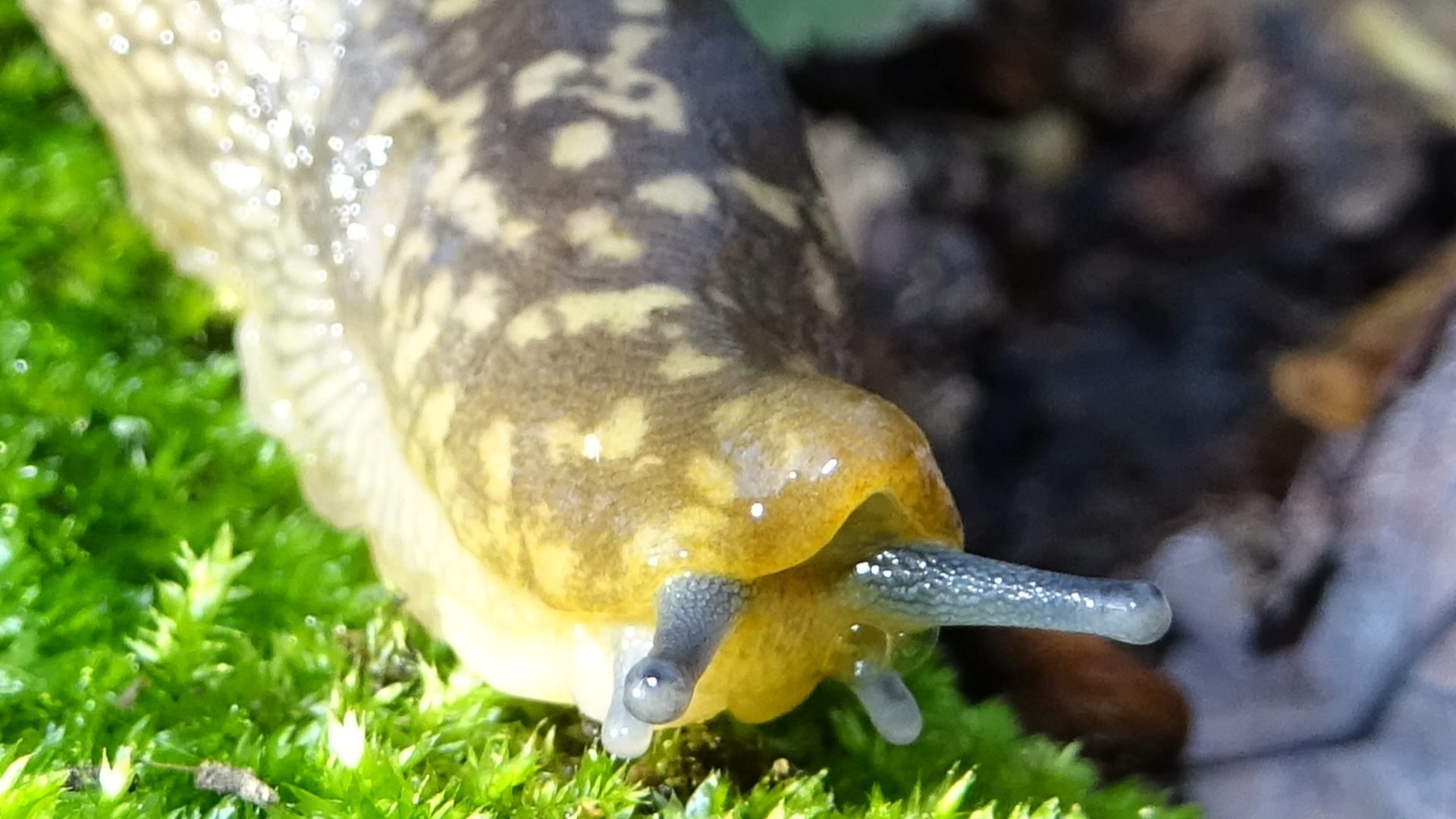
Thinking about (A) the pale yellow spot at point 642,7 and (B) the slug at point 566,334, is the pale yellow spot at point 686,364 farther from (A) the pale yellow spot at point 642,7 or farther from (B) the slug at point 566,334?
(A) the pale yellow spot at point 642,7

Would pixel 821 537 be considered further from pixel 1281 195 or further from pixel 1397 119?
pixel 1397 119

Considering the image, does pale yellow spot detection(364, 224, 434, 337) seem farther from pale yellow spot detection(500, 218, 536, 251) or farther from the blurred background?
the blurred background

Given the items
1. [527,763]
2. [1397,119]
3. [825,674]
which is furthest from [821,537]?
[1397,119]

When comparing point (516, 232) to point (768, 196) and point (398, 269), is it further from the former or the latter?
point (768, 196)

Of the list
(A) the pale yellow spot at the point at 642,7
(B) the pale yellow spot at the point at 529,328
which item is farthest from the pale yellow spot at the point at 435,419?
(A) the pale yellow spot at the point at 642,7

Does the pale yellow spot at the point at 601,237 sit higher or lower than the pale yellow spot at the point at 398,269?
higher

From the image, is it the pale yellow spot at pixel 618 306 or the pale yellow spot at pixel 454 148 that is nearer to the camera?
the pale yellow spot at pixel 618 306
